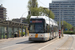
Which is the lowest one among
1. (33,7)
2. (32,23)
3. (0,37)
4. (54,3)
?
(0,37)

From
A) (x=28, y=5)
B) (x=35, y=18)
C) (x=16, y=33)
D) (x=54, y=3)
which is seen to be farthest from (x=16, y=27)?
(x=54, y=3)

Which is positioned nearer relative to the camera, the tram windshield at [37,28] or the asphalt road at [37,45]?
the asphalt road at [37,45]

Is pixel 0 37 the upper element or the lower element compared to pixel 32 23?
lower

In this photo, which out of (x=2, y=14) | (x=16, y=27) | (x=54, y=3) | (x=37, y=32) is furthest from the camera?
(x=54, y=3)

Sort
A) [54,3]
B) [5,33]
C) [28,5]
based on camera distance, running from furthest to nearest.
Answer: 1. [54,3]
2. [28,5]
3. [5,33]

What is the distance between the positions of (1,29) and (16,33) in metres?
8.12

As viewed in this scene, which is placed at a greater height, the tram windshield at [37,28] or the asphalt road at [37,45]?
the tram windshield at [37,28]

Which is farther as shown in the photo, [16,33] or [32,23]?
[16,33]

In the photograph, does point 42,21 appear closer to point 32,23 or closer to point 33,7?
point 32,23

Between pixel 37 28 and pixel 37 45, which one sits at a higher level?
pixel 37 28

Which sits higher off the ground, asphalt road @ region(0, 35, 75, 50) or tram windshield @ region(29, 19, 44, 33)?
tram windshield @ region(29, 19, 44, 33)

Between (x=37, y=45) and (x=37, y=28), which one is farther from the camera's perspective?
(x=37, y=28)

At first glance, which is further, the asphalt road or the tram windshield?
the tram windshield

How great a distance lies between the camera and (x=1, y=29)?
3272cm
